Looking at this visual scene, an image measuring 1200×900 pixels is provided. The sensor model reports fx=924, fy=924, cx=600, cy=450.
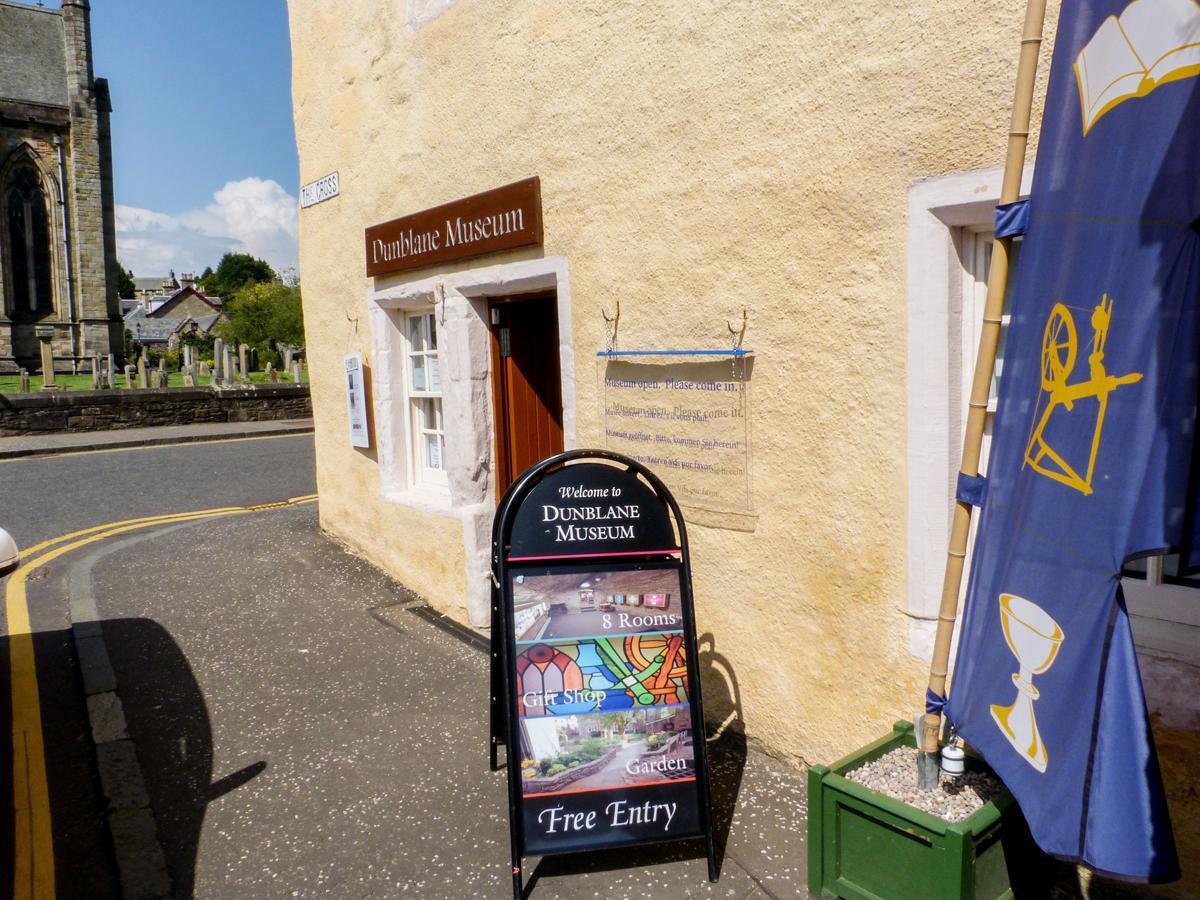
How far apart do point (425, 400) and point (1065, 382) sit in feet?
18.1

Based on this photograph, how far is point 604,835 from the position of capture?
3.26 metres

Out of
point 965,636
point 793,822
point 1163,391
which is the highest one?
point 1163,391

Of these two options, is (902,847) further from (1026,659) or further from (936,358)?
(936,358)

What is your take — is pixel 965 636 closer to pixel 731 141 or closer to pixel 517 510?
pixel 517 510

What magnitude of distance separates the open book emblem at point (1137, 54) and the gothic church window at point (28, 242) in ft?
141

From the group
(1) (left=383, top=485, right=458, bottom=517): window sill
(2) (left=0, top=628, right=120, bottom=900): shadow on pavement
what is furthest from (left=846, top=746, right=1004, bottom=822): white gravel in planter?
(1) (left=383, top=485, right=458, bottom=517): window sill

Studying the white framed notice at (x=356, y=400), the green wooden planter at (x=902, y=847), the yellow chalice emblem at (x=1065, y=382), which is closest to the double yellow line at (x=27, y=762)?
the white framed notice at (x=356, y=400)

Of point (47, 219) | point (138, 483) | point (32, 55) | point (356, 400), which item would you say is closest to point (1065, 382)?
point (356, 400)

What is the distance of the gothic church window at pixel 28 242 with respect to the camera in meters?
37.2

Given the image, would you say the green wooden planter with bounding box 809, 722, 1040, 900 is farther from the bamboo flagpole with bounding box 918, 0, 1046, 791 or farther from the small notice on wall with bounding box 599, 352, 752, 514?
the small notice on wall with bounding box 599, 352, 752, 514

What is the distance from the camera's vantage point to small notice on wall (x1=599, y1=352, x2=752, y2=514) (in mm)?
4125

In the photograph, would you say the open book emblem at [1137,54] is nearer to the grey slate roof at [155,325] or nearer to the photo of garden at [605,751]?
the photo of garden at [605,751]

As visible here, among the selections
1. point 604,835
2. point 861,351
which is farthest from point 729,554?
point 604,835

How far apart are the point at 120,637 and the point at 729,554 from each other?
423cm
